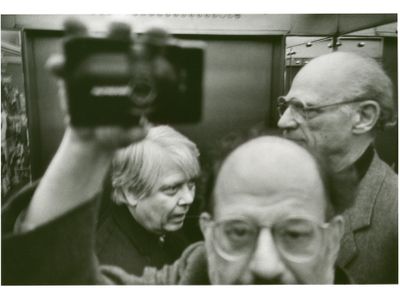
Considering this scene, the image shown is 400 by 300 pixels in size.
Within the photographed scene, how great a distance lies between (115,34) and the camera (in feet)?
6.89

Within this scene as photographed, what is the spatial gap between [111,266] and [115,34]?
1045 millimetres

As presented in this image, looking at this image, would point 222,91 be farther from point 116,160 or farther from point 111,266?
point 111,266

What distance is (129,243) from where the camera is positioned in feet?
7.10

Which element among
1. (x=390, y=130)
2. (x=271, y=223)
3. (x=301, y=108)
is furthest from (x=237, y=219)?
(x=390, y=130)

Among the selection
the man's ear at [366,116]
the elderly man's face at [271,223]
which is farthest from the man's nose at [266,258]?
the man's ear at [366,116]

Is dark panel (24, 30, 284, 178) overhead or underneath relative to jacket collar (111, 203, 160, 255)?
overhead

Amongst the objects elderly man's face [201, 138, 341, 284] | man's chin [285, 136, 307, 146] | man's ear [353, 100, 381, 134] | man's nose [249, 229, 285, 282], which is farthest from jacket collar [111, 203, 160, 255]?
man's ear [353, 100, 381, 134]

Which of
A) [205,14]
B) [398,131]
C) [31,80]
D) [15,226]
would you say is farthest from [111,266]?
[398,131]

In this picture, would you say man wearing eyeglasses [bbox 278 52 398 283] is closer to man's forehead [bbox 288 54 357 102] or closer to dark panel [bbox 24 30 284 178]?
man's forehead [bbox 288 54 357 102]

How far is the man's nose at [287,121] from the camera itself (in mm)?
2137

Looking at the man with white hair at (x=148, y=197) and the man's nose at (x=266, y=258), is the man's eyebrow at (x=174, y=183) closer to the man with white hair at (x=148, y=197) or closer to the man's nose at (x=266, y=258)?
the man with white hair at (x=148, y=197)

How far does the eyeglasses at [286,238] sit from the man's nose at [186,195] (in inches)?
8.0

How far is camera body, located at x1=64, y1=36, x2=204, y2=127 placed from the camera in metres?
2.02

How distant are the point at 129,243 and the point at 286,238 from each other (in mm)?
699
